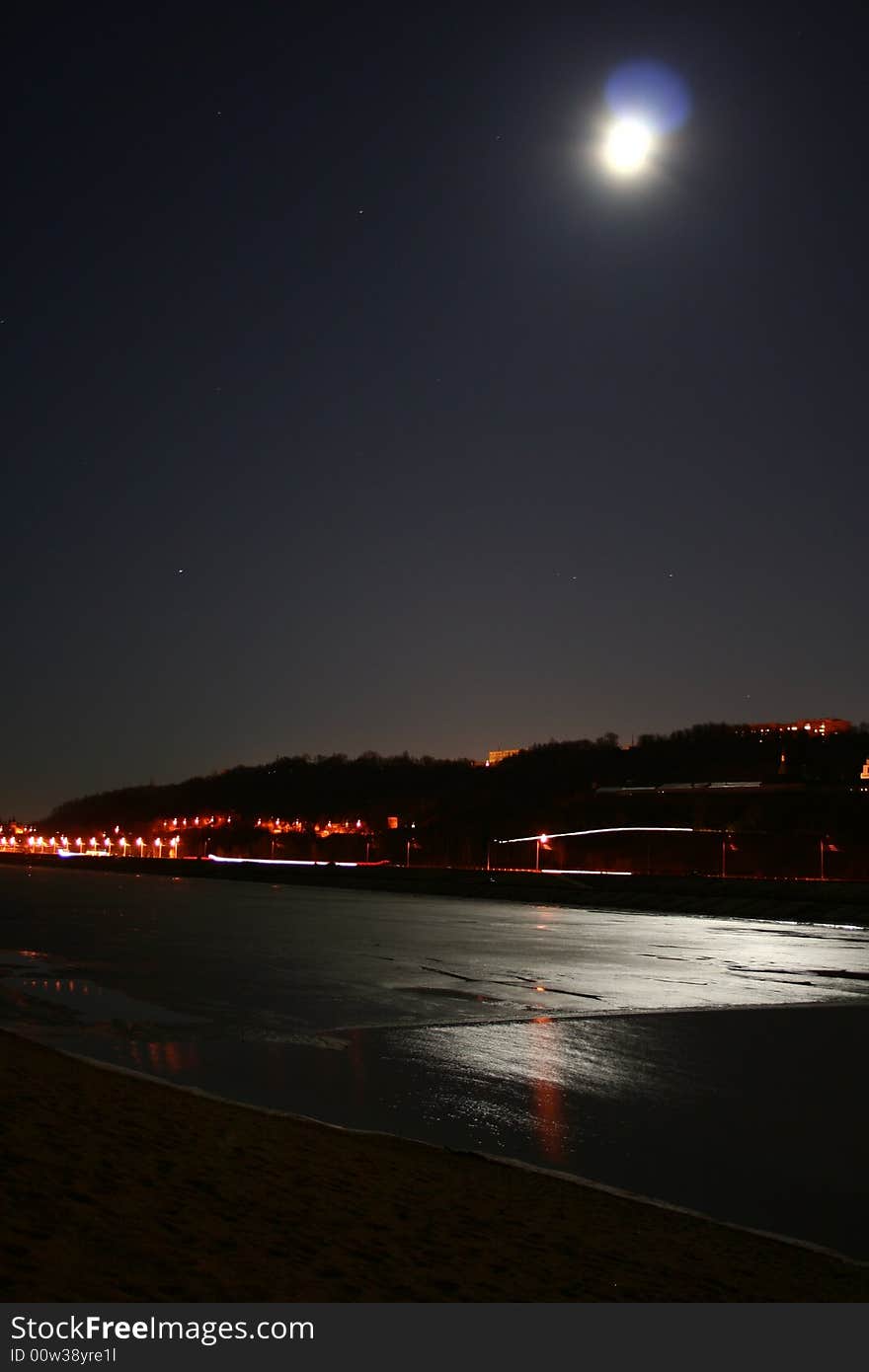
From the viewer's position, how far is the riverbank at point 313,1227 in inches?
191

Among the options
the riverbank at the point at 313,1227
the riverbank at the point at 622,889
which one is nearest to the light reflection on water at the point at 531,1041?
the riverbank at the point at 313,1227

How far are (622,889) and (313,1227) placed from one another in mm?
54017

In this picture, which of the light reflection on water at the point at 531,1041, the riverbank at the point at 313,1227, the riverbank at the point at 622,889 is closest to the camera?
the riverbank at the point at 313,1227

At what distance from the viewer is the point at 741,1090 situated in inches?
437

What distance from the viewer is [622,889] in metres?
58.3

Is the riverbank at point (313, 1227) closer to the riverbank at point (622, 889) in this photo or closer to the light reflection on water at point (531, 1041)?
the light reflection on water at point (531, 1041)

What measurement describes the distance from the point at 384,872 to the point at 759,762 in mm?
86625

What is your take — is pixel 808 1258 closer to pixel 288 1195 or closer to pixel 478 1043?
pixel 288 1195

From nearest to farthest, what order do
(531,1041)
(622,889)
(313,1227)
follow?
1. (313,1227)
2. (531,1041)
3. (622,889)

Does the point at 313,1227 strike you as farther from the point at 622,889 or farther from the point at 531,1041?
the point at 622,889

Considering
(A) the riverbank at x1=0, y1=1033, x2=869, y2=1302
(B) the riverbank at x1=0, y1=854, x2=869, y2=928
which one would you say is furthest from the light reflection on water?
(B) the riverbank at x1=0, y1=854, x2=869, y2=928

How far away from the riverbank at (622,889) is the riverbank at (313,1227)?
112 feet

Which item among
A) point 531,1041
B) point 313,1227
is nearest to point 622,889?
point 531,1041

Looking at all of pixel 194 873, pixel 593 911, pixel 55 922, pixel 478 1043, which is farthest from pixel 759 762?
pixel 478 1043
